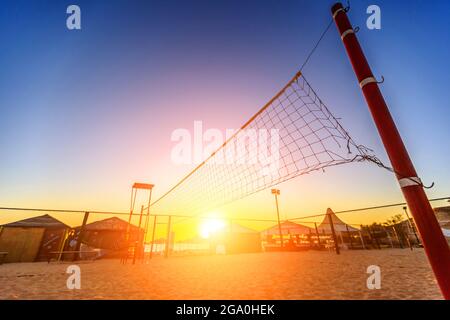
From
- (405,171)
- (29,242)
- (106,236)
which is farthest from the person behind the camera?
(106,236)

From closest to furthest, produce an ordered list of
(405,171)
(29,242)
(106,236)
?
(405,171) → (29,242) → (106,236)

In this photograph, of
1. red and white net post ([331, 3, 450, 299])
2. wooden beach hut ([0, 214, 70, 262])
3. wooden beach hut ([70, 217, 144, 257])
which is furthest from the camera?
wooden beach hut ([70, 217, 144, 257])

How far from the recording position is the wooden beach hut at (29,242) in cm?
755

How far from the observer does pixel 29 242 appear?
26.0 ft

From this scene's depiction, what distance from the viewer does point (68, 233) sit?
8555 millimetres

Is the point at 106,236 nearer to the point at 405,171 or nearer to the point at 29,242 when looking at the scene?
the point at 29,242

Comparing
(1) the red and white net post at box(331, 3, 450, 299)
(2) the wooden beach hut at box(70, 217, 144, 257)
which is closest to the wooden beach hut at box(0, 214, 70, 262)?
(2) the wooden beach hut at box(70, 217, 144, 257)

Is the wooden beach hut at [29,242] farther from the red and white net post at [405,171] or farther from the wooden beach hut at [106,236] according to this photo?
the red and white net post at [405,171]

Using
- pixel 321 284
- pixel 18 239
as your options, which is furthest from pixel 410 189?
pixel 18 239

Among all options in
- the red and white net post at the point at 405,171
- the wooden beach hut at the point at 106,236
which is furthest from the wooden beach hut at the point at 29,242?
the red and white net post at the point at 405,171

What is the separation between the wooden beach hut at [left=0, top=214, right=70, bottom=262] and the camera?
→ 755cm

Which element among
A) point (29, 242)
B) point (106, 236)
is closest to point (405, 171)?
point (29, 242)

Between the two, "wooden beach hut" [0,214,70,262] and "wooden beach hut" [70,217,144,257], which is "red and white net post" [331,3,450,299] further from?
"wooden beach hut" [0,214,70,262]
